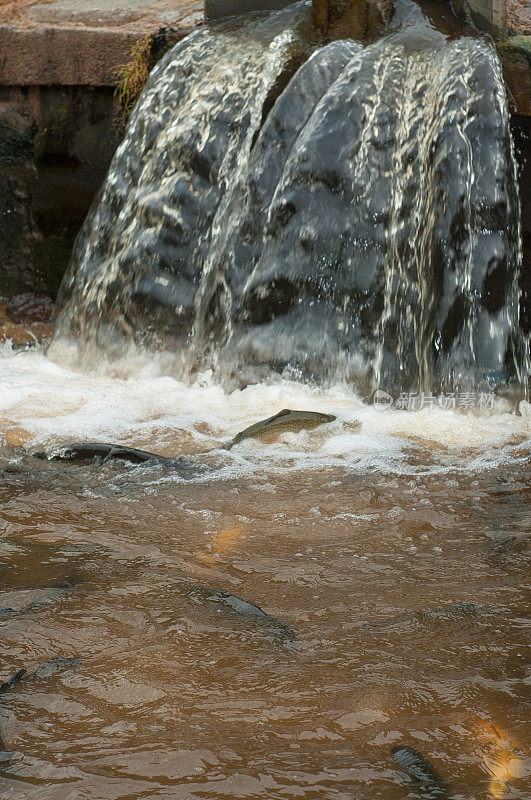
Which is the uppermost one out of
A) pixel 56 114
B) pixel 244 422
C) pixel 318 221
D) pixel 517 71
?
pixel 517 71

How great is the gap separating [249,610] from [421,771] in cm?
60

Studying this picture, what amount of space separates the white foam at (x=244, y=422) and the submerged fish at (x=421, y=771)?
154cm

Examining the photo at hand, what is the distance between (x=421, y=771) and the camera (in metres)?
1.24

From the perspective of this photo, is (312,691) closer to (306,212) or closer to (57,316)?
(306,212)

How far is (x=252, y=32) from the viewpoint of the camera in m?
4.89

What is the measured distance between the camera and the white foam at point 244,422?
2945 mm

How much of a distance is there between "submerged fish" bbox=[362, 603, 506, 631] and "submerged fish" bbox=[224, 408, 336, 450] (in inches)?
54.6

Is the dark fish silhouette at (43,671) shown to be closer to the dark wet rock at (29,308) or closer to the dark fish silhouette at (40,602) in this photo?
the dark fish silhouette at (40,602)

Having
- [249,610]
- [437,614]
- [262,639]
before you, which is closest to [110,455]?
[249,610]

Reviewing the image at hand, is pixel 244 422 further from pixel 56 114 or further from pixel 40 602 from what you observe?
pixel 56 114

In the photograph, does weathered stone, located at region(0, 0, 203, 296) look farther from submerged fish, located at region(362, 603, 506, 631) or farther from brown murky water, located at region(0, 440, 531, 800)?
submerged fish, located at region(362, 603, 506, 631)

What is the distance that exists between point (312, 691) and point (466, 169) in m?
3.06

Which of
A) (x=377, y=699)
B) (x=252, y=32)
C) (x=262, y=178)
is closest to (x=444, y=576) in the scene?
(x=377, y=699)

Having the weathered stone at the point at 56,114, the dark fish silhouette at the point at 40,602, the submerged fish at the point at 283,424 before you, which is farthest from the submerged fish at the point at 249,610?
the weathered stone at the point at 56,114
